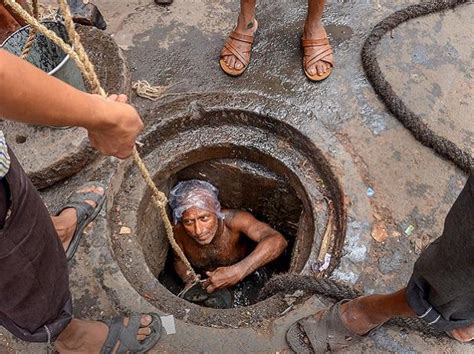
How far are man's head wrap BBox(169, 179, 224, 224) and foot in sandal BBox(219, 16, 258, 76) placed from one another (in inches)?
34.8

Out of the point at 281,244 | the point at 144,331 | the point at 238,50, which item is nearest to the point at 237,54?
the point at 238,50

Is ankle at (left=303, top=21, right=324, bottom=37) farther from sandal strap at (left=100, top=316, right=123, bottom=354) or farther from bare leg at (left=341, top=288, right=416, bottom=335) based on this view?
sandal strap at (left=100, top=316, right=123, bottom=354)

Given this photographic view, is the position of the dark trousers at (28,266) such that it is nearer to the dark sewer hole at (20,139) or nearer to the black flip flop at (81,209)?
the black flip flop at (81,209)

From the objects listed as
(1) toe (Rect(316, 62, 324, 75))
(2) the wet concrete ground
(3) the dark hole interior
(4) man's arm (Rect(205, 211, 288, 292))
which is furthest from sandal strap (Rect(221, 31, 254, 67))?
(4) man's arm (Rect(205, 211, 288, 292))

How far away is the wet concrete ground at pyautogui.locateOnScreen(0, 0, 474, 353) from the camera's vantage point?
2623 millimetres

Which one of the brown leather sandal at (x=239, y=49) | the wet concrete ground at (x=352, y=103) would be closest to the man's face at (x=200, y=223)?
the wet concrete ground at (x=352, y=103)

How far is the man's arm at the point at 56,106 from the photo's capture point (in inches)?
47.6

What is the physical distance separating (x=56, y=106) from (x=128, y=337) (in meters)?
1.50

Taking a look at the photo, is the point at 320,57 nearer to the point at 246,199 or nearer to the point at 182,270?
the point at 246,199

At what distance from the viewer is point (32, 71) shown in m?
1.25

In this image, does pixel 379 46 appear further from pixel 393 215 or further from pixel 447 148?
pixel 393 215

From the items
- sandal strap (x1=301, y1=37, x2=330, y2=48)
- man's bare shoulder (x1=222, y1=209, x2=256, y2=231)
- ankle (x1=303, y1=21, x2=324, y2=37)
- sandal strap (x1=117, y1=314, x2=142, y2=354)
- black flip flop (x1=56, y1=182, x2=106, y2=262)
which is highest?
black flip flop (x1=56, y1=182, x2=106, y2=262)

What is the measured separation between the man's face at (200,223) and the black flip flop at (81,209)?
2.84 ft

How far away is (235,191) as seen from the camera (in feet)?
12.9
